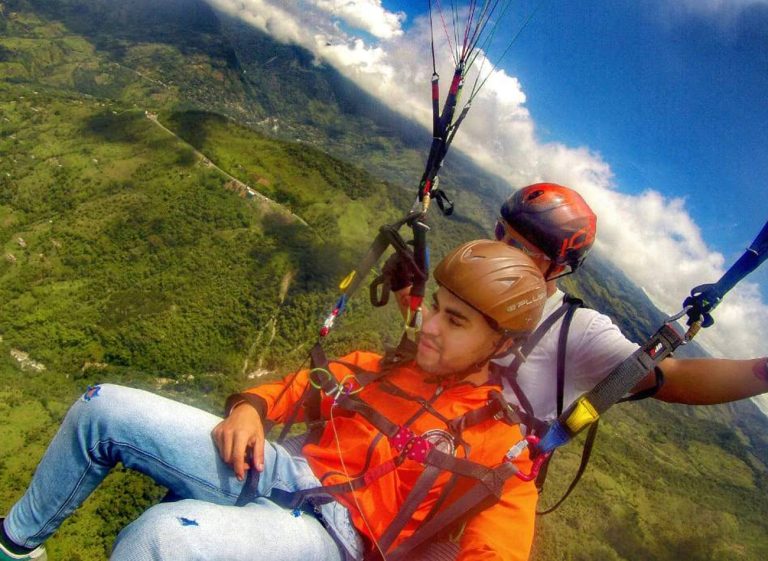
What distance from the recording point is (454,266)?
307 centimetres

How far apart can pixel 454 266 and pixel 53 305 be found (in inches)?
4007

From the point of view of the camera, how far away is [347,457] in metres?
2.95

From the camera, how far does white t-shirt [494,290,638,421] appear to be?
143 inches

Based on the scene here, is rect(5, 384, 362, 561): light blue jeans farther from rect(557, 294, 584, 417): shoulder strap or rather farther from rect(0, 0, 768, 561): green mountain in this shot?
rect(0, 0, 768, 561): green mountain

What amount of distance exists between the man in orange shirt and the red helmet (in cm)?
115

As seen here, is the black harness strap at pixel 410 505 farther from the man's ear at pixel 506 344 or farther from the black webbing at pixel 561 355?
the black webbing at pixel 561 355

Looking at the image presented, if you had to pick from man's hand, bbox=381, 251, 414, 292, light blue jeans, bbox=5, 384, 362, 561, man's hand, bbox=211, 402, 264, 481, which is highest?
man's hand, bbox=381, 251, 414, 292

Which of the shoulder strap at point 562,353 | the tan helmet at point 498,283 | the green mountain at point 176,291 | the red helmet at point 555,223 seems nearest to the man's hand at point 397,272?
the tan helmet at point 498,283

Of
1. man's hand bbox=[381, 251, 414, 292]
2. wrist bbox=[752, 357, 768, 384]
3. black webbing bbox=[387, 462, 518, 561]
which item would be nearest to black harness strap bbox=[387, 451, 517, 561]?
black webbing bbox=[387, 462, 518, 561]

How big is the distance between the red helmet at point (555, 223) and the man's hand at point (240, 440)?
290cm

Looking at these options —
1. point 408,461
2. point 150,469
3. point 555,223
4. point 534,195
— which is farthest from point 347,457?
point 534,195

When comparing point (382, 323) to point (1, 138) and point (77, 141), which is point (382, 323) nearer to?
point (77, 141)

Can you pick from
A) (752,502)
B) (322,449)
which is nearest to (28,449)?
(322,449)

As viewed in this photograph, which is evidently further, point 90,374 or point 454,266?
point 90,374
